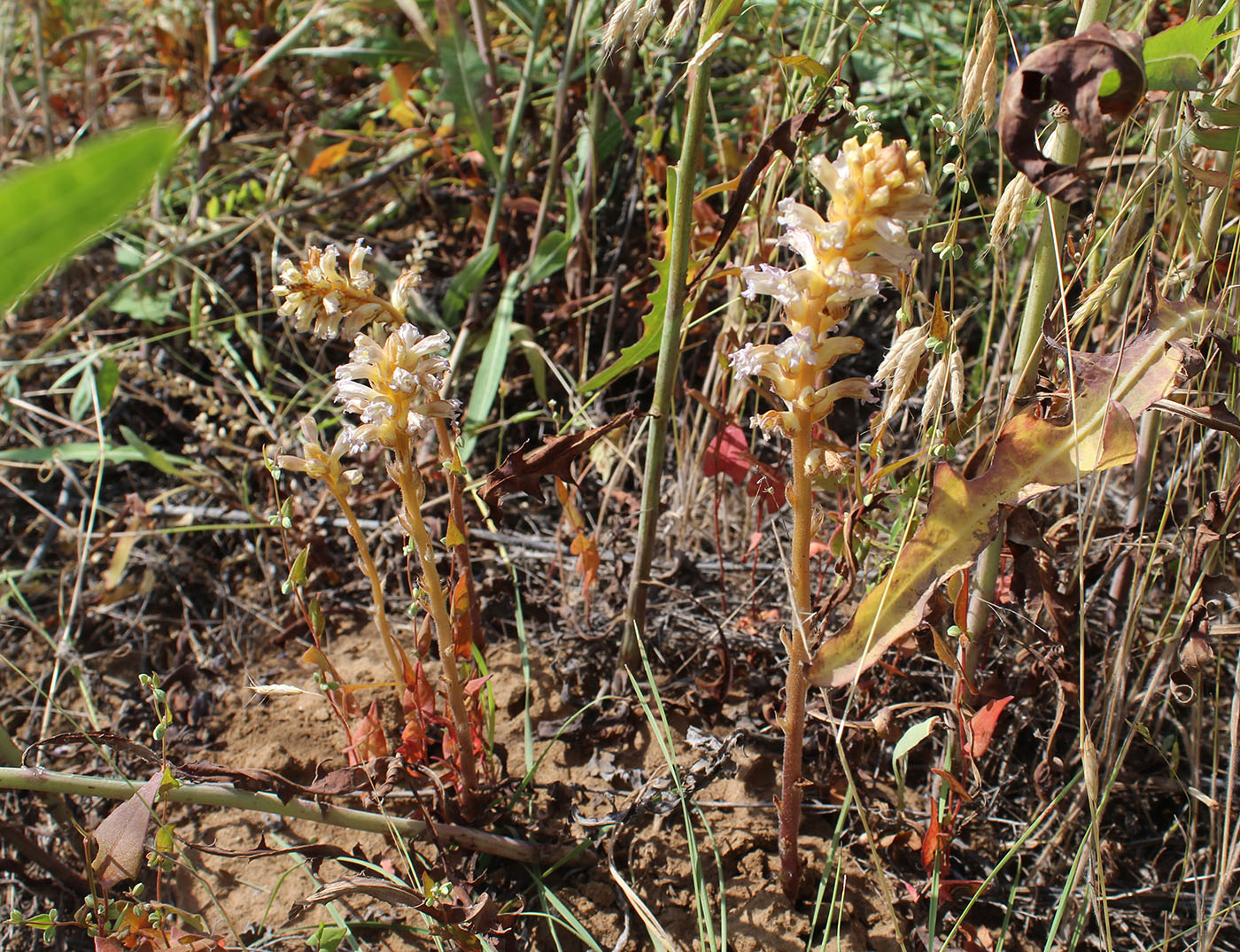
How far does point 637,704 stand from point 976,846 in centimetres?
56

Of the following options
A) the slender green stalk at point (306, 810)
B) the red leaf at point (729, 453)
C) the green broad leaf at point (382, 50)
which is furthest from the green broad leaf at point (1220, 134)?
the green broad leaf at point (382, 50)

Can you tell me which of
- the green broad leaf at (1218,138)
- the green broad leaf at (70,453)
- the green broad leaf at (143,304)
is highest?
the green broad leaf at (1218,138)

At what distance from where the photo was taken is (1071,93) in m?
0.84

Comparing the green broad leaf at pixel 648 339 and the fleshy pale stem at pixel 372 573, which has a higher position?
the green broad leaf at pixel 648 339

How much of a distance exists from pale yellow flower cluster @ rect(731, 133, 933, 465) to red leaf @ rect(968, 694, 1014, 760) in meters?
0.48

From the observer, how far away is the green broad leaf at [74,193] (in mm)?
349

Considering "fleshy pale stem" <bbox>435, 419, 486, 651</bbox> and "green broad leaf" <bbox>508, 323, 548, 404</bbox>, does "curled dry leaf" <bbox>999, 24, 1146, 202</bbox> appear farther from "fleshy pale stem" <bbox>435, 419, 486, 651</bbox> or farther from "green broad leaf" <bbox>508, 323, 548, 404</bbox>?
"green broad leaf" <bbox>508, 323, 548, 404</bbox>

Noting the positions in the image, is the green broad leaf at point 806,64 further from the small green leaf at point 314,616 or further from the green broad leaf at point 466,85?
the green broad leaf at point 466,85

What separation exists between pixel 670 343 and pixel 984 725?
2.16ft

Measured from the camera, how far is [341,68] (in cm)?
271

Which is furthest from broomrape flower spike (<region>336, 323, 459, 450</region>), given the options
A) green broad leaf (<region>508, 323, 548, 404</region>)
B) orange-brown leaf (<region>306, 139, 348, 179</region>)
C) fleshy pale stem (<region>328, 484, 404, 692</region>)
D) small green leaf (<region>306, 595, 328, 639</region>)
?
orange-brown leaf (<region>306, 139, 348, 179</region>)

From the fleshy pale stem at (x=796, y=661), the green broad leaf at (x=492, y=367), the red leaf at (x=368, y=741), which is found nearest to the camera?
the fleshy pale stem at (x=796, y=661)

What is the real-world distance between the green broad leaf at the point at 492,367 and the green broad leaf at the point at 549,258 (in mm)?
57

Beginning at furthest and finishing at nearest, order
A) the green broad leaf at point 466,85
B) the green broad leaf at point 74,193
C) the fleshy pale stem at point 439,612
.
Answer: the green broad leaf at point 466,85, the fleshy pale stem at point 439,612, the green broad leaf at point 74,193
